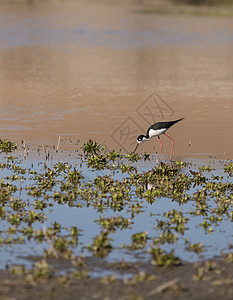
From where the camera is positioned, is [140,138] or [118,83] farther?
[118,83]

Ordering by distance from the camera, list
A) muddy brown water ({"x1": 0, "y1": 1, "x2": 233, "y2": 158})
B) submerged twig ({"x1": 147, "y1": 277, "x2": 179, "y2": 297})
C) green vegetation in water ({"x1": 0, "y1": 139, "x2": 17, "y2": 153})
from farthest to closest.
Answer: muddy brown water ({"x1": 0, "y1": 1, "x2": 233, "y2": 158}), green vegetation in water ({"x1": 0, "y1": 139, "x2": 17, "y2": 153}), submerged twig ({"x1": 147, "y1": 277, "x2": 179, "y2": 297})

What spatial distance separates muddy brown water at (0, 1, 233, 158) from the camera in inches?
750

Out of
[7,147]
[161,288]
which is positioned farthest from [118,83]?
[161,288]

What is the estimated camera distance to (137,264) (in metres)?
8.49

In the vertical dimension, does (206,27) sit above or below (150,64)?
above

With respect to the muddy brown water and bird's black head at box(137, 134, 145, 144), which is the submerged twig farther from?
Result: bird's black head at box(137, 134, 145, 144)

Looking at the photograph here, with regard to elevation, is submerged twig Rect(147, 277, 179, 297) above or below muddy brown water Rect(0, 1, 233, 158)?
below

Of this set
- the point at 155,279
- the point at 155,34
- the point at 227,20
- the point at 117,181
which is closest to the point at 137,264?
the point at 155,279

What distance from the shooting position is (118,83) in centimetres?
3006

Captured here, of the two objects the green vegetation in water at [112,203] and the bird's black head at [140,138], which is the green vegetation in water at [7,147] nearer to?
the green vegetation in water at [112,203]

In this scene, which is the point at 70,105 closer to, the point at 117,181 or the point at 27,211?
the point at 117,181

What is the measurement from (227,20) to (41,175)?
61090 millimetres

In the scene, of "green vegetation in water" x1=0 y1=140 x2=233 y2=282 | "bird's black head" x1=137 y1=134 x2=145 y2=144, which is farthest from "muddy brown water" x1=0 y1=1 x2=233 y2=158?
"green vegetation in water" x1=0 y1=140 x2=233 y2=282

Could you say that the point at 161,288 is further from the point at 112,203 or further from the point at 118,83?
the point at 118,83
